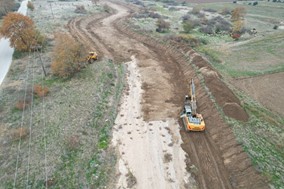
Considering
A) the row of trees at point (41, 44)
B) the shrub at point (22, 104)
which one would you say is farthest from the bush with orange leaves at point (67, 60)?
the shrub at point (22, 104)

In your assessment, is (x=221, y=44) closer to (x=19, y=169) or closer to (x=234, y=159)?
(x=234, y=159)

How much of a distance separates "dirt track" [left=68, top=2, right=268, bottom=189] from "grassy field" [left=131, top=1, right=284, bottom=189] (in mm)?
1190

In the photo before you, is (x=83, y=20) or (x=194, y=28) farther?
(x=83, y=20)

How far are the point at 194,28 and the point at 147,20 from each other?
12.1 meters

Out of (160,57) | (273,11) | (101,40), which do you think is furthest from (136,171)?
(273,11)

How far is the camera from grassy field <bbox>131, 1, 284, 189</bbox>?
20.3 meters

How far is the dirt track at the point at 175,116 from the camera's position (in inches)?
755

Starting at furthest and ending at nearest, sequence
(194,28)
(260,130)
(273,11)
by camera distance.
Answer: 1. (273,11)
2. (194,28)
3. (260,130)

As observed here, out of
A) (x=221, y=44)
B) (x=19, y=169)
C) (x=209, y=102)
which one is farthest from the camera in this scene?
(x=221, y=44)

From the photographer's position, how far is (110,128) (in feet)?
81.0

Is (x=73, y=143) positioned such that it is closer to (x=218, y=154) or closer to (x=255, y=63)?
(x=218, y=154)

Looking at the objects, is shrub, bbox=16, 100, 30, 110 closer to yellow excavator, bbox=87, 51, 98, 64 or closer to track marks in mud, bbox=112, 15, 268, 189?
yellow excavator, bbox=87, 51, 98, 64

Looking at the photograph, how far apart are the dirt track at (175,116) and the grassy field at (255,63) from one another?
3.90ft

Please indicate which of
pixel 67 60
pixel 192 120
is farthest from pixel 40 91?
pixel 192 120
